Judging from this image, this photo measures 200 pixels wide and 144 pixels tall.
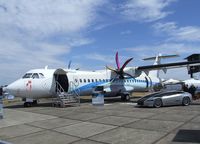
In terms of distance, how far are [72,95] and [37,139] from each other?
41.5ft

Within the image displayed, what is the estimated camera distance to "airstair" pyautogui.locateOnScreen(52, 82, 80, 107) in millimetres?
19381

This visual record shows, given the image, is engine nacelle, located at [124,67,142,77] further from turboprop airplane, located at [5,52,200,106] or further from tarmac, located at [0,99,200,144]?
tarmac, located at [0,99,200,144]

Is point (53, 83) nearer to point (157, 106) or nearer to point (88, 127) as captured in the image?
point (157, 106)

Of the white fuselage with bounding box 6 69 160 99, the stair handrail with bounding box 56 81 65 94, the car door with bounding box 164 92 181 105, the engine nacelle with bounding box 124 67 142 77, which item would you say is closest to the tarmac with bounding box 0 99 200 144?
the car door with bounding box 164 92 181 105

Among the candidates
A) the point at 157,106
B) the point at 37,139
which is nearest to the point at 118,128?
the point at 37,139

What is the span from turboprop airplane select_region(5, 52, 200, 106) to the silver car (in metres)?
4.66

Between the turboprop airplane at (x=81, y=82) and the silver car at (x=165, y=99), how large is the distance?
466 centimetres

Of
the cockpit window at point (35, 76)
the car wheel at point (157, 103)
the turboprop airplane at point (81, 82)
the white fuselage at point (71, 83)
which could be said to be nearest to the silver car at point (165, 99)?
the car wheel at point (157, 103)

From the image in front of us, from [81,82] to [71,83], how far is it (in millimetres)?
1352

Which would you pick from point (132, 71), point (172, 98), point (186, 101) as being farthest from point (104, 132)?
point (132, 71)

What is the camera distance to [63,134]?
28.9 ft

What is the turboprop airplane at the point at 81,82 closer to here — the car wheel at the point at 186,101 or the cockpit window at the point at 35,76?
the cockpit window at the point at 35,76

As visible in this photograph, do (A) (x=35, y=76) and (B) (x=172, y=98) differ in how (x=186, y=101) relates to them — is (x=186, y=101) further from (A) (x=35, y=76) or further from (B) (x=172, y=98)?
(A) (x=35, y=76)

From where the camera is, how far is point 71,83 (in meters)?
21.7
